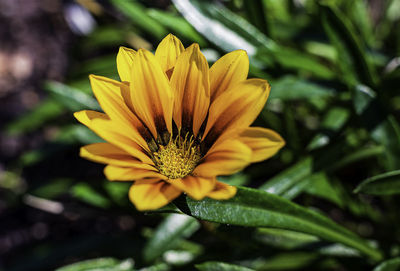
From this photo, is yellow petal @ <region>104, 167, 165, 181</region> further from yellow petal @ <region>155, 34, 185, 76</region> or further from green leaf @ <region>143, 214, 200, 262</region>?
green leaf @ <region>143, 214, 200, 262</region>

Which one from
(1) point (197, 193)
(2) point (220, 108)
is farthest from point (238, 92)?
(1) point (197, 193)

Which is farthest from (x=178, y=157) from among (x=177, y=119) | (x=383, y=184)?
(x=383, y=184)

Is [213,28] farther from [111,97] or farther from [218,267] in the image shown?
[218,267]

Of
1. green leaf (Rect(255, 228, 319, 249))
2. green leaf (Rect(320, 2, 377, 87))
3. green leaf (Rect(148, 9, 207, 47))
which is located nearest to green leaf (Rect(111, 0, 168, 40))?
green leaf (Rect(148, 9, 207, 47))

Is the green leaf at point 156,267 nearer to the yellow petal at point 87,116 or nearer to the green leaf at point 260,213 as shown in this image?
the green leaf at point 260,213

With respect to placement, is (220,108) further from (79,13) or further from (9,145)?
(9,145)

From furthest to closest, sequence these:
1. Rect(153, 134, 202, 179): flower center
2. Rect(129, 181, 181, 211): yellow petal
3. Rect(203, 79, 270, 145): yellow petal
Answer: Rect(153, 134, 202, 179): flower center → Rect(203, 79, 270, 145): yellow petal → Rect(129, 181, 181, 211): yellow petal

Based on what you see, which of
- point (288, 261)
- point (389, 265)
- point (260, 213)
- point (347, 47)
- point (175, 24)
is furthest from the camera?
point (288, 261)
